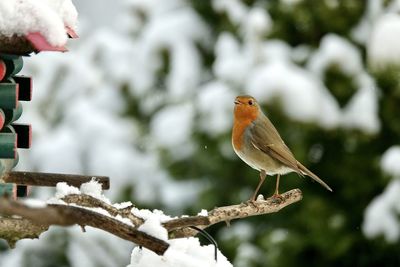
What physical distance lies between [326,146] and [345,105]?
0.30 metres

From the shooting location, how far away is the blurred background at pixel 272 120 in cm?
583

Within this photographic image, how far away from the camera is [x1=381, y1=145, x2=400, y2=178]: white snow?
5.53 meters

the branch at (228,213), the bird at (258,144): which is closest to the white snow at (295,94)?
the bird at (258,144)

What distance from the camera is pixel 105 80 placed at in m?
7.80

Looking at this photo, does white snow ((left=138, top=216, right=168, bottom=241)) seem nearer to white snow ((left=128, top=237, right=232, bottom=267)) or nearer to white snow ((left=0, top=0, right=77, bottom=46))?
white snow ((left=128, top=237, right=232, bottom=267))

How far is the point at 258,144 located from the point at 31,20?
176 cm

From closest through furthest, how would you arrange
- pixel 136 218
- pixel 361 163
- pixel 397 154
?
pixel 136 218, pixel 397 154, pixel 361 163

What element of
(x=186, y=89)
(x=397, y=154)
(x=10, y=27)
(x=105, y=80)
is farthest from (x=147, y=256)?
(x=105, y=80)

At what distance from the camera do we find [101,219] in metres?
2.17

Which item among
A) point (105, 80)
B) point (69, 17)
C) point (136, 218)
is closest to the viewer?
point (136, 218)

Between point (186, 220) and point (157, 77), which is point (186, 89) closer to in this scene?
point (157, 77)

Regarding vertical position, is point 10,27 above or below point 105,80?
above

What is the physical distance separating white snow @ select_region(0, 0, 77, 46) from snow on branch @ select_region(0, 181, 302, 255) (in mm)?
435

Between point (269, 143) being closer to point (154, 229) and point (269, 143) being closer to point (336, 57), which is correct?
point (154, 229)
